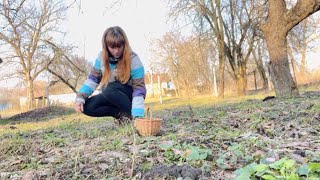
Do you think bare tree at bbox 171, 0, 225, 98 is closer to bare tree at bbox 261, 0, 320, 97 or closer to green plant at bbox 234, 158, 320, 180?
bare tree at bbox 261, 0, 320, 97

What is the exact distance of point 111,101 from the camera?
464 cm

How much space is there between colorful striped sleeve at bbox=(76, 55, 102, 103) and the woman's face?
10.4 inches

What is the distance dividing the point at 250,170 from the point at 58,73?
28952mm

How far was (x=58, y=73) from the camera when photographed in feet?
96.0

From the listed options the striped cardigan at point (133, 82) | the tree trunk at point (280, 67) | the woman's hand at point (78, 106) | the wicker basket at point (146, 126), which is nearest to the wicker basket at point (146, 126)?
the wicker basket at point (146, 126)

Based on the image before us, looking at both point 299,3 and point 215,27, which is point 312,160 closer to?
point 299,3

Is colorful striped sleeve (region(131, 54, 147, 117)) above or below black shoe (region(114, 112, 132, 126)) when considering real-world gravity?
above

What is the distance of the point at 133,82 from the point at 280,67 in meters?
7.11

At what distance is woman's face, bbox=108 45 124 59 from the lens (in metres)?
4.19

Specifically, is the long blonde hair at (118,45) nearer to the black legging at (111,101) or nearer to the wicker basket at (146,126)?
the black legging at (111,101)

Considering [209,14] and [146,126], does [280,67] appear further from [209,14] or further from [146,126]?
[209,14]

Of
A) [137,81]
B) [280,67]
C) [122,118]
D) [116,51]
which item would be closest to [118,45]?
[116,51]

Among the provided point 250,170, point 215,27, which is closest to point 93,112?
point 250,170

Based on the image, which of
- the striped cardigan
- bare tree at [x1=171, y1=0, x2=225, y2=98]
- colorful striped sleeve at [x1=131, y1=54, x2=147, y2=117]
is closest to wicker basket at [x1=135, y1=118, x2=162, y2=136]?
the striped cardigan
